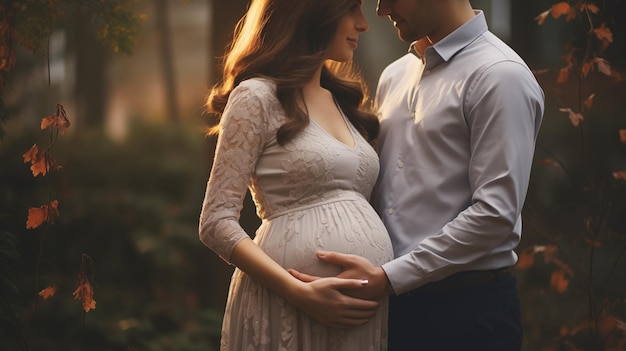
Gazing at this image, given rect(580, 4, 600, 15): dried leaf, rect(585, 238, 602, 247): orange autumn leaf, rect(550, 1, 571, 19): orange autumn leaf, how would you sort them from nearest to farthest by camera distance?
rect(580, 4, 600, 15): dried leaf, rect(550, 1, 571, 19): orange autumn leaf, rect(585, 238, 602, 247): orange autumn leaf

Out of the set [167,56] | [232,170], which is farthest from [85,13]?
[167,56]

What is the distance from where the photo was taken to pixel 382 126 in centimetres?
323

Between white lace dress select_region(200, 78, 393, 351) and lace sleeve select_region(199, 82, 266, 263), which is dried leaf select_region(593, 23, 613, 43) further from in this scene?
lace sleeve select_region(199, 82, 266, 263)

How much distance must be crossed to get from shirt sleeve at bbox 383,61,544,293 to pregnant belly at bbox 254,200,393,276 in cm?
14

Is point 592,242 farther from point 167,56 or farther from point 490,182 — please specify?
point 167,56

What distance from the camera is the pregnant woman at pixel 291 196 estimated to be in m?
2.75

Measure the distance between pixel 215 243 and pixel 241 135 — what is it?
0.41 m

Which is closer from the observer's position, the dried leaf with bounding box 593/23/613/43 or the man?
the man

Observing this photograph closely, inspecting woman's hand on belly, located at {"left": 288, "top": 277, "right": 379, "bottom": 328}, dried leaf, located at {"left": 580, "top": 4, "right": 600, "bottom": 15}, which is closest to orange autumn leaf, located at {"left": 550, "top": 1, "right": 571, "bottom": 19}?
dried leaf, located at {"left": 580, "top": 4, "right": 600, "bottom": 15}

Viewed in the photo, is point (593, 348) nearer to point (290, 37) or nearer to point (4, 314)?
point (290, 37)

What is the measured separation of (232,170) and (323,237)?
0.41 metres

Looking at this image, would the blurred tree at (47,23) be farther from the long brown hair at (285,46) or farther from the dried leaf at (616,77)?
the dried leaf at (616,77)

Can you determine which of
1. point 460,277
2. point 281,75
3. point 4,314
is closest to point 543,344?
point 460,277

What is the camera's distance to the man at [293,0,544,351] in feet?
8.85
